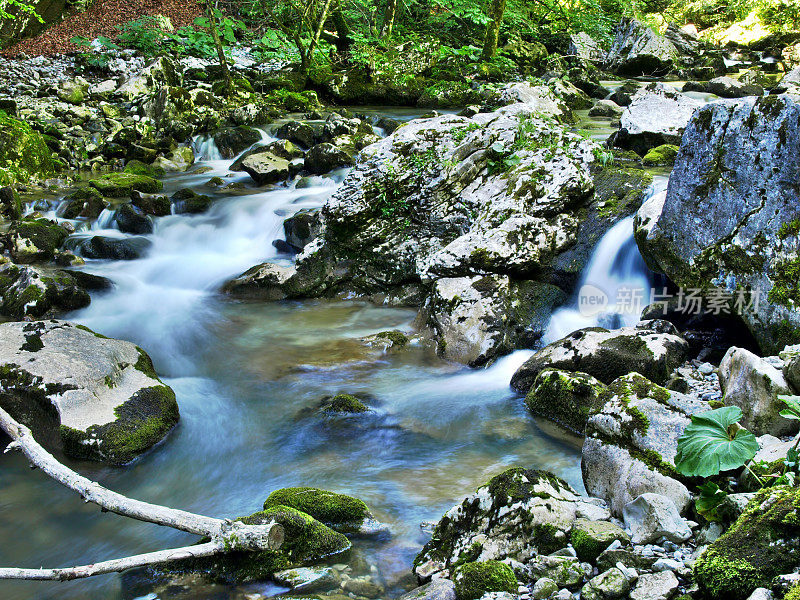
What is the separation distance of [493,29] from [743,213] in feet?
51.1

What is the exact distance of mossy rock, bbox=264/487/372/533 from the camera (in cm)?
431

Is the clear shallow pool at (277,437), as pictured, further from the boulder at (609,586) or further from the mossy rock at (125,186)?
the mossy rock at (125,186)

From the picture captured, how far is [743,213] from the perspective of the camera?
578cm

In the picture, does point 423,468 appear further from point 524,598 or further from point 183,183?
point 183,183

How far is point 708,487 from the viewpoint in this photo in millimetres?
3230

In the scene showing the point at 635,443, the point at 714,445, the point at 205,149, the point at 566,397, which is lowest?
the point at 566,397

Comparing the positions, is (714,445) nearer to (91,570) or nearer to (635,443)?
(635,443)

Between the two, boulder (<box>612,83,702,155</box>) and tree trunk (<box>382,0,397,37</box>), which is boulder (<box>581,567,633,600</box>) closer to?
boulder (<box>612,83,702,155</box>)

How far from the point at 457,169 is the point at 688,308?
12.2ft

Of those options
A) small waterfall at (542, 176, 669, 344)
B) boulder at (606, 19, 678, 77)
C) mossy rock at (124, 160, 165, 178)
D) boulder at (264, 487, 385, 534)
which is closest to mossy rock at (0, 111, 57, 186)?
mossy rock at (124, 160, 165, 178)

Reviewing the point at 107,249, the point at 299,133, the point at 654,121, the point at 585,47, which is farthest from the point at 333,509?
the point at 585,47

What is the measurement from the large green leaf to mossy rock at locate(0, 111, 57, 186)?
14035 millimetres

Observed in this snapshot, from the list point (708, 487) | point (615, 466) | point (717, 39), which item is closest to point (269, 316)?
point (615, 466)

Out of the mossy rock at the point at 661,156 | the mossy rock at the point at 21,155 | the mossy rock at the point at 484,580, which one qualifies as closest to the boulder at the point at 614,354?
the mossy rock at the point at 484,580
